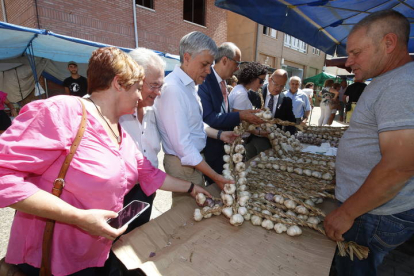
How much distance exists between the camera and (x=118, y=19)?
877 cm

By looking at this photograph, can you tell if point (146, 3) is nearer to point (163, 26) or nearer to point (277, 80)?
point (163, 26)

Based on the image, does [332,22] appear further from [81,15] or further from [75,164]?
[81,15]

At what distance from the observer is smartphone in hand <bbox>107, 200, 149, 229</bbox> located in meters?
1.10

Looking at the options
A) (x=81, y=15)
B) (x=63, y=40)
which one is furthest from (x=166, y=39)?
(x=63, y=40)

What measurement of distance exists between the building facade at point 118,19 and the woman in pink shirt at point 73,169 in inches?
319

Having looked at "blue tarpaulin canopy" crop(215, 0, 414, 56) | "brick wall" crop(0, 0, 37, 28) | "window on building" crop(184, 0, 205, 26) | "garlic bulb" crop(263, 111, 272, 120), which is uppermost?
"window on building" crop(184, 0, 205, 26)

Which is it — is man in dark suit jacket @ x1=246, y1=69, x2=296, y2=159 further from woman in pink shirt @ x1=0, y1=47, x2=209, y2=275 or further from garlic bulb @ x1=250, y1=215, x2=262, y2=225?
woman in pink shirt @ x1=0, y1=47, x2=209, y2=275

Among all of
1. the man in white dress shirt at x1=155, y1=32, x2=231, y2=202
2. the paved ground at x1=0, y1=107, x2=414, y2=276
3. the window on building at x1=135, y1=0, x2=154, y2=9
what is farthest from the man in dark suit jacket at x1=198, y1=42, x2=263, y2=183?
the window on building at x1=135, y1=0, x2=154, y2=9

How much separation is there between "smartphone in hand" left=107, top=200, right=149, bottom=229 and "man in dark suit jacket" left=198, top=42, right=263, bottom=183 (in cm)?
127

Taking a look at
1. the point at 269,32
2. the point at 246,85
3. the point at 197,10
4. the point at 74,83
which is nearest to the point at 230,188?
the point at 246,85

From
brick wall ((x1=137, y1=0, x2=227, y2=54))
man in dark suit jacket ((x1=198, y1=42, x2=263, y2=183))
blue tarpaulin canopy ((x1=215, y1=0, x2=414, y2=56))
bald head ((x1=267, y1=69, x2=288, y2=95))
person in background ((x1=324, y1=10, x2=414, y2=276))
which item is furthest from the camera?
brick wall ((x1=137, y1=0, x2=227, y2=54))

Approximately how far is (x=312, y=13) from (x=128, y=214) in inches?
124

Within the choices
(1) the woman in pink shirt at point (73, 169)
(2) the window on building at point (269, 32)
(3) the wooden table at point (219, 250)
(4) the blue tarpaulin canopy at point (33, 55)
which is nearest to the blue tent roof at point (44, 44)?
(4) the blue tarpaulin canopy at point (33, 55)

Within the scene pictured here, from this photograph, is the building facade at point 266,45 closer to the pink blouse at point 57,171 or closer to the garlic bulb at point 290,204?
the garlic bulb at point 290,204
